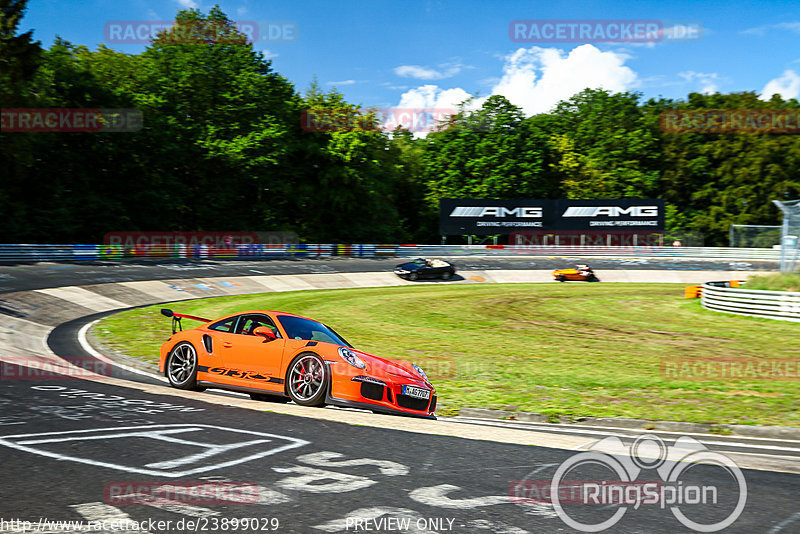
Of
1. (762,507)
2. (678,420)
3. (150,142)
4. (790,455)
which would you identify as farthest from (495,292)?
(150,142)

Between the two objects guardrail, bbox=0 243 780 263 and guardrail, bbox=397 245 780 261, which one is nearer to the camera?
guardrail, bbox=0 243 780 263

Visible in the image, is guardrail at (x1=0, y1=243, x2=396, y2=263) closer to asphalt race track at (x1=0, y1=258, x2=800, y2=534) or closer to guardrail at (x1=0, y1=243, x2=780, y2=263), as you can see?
guardrail at (x1=0, y1=243, x2=780, y2=263)

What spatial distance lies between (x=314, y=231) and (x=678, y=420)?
5397 cm

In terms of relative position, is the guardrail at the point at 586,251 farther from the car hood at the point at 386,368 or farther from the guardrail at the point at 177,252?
the car hood at the point at 386,368

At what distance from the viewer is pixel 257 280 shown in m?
34.5

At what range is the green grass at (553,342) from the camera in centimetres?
1038

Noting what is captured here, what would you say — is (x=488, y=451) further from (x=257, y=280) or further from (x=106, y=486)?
(x=257, y=280)
